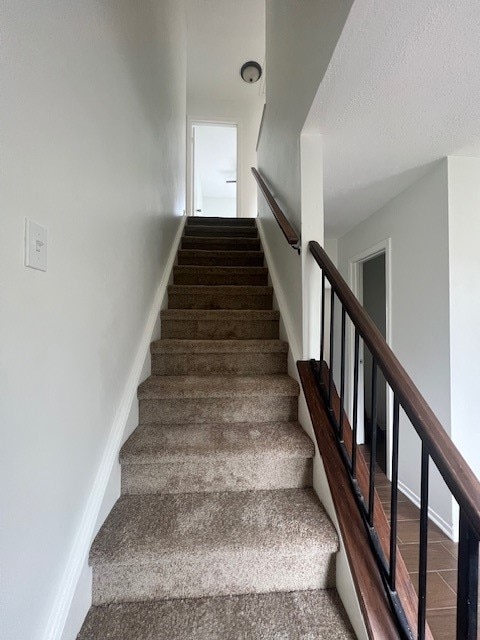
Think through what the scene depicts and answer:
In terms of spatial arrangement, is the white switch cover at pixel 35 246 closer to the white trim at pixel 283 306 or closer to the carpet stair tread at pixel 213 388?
the carpet stair tread at pixel 213 388

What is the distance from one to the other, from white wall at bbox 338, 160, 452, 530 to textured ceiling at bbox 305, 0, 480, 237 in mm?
266

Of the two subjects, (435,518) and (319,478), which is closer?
(319,478)

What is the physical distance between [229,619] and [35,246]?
129 centimetres

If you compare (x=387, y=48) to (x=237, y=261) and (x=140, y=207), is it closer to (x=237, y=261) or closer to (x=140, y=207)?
(x=140, y=207)

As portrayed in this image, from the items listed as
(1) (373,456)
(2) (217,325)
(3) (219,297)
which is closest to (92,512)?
(1) (373,456)

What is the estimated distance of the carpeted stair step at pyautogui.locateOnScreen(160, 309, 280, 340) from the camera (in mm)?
2266

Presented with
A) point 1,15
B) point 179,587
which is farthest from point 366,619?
point 1,15

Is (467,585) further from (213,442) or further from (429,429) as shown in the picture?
(213,442)

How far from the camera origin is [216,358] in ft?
6.51

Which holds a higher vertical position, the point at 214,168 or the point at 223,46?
the point at 223,46

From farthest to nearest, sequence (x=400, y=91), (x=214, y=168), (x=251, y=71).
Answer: (x=214, y=168)
(x=251, y=71)
(x=400, y=91)

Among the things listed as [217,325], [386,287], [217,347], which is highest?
[386,287]

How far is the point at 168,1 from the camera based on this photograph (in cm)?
253

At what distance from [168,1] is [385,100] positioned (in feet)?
7.56
